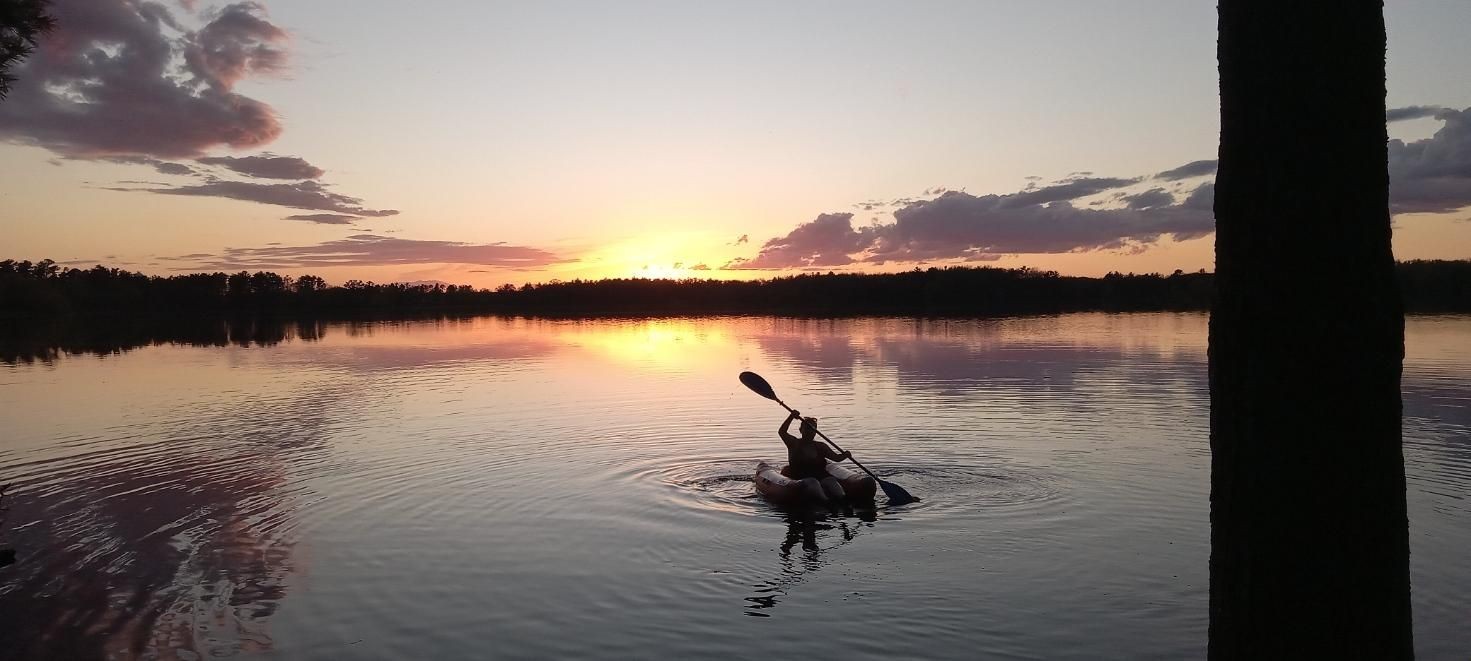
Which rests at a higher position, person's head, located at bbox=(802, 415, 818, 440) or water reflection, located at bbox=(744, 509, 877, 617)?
person's head, located at bbox=(802, 415, 818, 440)

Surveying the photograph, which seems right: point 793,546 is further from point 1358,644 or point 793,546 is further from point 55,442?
point 55,442

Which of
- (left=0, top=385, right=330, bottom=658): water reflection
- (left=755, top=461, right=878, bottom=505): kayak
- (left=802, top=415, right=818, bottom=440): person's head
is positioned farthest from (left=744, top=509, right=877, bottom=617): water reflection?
(left=0, top=385, right=330, bottom=658): water reflection

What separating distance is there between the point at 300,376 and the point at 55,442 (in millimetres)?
13053

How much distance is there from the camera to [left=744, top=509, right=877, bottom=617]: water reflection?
346 inches

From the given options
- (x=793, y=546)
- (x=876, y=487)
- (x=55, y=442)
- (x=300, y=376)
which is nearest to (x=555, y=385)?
(x=300, y=376)

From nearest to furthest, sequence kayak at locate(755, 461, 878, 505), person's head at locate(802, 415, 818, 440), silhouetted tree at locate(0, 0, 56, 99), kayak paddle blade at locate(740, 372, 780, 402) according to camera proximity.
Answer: silhouetted tree at locate(0, 0, 56, 99) → kayak at locate(755, 461, 878, 505) → person's head at locate(802, 415, 818, 440) → kayak paddle blade at locate(740, 372, 780, 402)

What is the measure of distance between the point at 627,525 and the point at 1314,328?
953 centimetres

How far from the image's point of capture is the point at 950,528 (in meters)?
11.1

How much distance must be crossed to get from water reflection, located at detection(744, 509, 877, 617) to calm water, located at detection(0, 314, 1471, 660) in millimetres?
43

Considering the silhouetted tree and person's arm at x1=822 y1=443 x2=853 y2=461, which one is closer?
the silhouetted tree

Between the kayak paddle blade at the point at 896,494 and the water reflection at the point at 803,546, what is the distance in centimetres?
48

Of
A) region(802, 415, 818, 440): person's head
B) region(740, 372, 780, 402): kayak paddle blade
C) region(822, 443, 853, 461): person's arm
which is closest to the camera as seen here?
region(802, 415, 818, 440): person's head

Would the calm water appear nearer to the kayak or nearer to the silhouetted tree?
the kayak

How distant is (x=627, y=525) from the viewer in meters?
11.5
